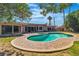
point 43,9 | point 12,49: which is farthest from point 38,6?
point 12,49

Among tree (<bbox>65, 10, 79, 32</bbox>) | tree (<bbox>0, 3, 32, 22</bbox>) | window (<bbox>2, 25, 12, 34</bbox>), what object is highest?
tree (<bbox>0, 3, 32, 22</bbox>)

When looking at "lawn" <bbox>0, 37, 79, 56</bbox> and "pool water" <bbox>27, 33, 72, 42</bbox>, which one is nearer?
"lawn" <bbox>0, 37, 79, 56</bbox>

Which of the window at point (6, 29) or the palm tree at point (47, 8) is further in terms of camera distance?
the window at point (6, 29)

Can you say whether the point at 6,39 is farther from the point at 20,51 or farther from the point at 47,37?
the point at 47,37

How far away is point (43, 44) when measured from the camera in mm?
4582

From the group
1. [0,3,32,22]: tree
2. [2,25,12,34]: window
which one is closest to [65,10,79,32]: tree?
[0,3,32,22]: tree

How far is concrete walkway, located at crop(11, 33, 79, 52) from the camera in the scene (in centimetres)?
450

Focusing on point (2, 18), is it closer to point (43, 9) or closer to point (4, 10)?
point (4, 10)

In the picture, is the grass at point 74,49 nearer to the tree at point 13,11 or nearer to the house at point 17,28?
the house at point 17,28

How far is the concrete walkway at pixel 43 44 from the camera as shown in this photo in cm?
450

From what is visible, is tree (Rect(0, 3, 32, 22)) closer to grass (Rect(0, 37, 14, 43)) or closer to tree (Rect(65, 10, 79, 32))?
grass (Rect(0, 37, 14, 43))

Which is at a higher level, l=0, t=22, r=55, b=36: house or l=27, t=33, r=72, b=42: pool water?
l=0, t=22, r=55, b=36: house

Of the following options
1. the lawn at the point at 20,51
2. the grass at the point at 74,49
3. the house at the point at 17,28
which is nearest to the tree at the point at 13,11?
the house at the point at 17,28

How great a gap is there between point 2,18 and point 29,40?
984mm
